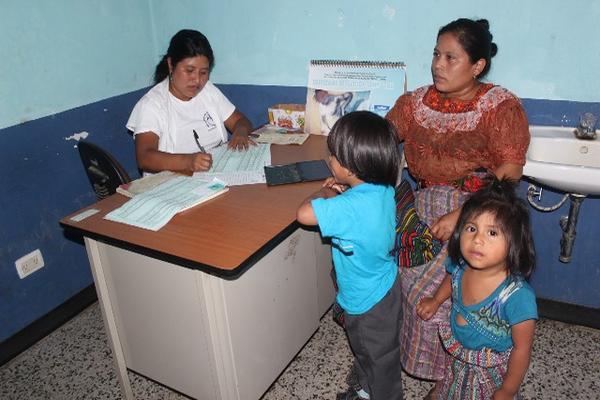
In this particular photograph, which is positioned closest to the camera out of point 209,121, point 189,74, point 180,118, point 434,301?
point 434,301

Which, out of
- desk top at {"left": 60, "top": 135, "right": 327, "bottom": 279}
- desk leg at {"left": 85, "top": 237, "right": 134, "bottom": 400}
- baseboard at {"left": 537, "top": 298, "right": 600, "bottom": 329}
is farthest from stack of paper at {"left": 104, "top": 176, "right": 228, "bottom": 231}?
baseboard at {"left": 537, "top": 298, "right": 600, "bottom": 329}

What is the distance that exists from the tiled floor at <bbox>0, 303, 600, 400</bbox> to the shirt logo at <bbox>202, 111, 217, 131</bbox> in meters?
1.13

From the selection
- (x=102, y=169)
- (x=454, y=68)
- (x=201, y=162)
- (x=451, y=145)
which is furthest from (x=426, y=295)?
(x=102, y=169)

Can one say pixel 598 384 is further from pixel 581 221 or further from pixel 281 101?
pixel 281 101

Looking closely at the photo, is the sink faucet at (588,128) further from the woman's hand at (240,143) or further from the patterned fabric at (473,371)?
the woman's hand at (240,143)

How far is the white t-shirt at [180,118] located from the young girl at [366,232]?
3.04ft

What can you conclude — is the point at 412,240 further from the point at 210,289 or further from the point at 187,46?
the point at 187,46

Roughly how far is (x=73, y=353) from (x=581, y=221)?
2.41 metres

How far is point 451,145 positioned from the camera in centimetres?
175

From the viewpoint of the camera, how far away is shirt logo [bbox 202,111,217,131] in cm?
237

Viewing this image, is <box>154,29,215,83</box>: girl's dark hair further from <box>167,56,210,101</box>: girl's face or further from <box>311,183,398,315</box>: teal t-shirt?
<box>311,183,398,315</box>: teal t-shirt

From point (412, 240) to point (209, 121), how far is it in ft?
4.07

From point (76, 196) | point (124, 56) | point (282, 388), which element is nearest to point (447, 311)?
point (282, 388)

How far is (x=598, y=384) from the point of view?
1.89m
